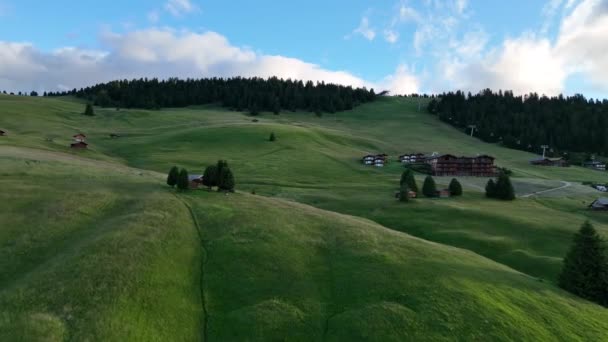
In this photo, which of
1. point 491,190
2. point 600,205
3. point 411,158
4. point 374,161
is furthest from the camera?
point 411,158

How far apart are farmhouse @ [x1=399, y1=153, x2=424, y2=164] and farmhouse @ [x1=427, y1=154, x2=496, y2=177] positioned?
26.3ft

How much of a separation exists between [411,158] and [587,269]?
105804 mm

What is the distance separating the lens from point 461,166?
134 meters

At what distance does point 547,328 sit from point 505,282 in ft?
23.9

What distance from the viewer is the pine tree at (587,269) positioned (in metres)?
41.7

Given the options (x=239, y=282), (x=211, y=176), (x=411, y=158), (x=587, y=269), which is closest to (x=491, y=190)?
(x=411, y=158)

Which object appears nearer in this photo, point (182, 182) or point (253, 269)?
point (253, 269)

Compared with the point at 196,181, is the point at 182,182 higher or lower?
higher

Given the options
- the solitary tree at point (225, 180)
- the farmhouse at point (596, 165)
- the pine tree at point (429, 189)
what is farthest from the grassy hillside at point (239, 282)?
the farmhouse at point (596, 165)

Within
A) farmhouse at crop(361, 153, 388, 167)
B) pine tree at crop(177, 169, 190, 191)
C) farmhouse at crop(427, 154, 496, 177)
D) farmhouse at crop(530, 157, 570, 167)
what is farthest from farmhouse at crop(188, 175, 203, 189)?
farmhouse at crop(530, 157, 570, 167)

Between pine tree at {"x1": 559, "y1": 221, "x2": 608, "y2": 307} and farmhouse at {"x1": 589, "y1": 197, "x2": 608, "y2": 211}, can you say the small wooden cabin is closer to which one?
pine tree at {"x1": 559, "y1": 221, "x2": 608, "y2": 307}

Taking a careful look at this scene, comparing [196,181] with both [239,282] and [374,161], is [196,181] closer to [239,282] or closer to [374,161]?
[239,282]

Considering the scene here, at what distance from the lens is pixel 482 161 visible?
136 metres

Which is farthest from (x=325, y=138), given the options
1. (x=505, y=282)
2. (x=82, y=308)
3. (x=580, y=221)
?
(x=82, y=308)
